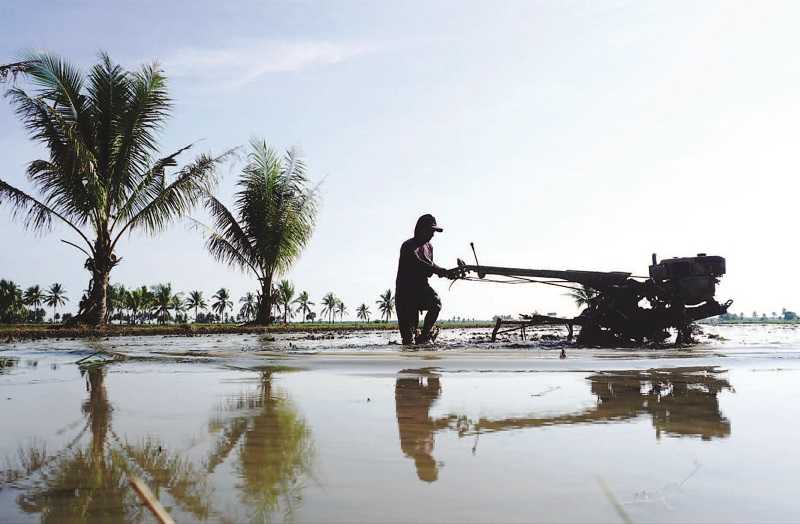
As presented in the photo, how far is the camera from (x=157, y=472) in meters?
1.83

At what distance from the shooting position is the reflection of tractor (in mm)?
10953

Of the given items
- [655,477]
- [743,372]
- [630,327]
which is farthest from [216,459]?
[630,327]

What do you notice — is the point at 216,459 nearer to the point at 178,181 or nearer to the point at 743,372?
the point at 743,372

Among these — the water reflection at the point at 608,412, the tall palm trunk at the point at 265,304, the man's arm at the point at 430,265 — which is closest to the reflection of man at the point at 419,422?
the water reflection at the point at 608,412

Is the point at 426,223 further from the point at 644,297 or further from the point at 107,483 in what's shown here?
the point at 107,483

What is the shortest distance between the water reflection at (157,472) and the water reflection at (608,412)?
44cm

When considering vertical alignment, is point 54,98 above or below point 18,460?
above

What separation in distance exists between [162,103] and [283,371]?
46.5 ft

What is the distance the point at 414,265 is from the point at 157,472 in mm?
8226

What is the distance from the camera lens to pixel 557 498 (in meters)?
1.58

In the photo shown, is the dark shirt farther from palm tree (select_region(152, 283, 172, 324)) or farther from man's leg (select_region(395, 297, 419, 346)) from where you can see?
palm tree (select_region(152, 283, 172, 324))

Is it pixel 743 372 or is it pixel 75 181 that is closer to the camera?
pixel 743 372

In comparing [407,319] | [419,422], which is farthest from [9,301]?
[419,422]

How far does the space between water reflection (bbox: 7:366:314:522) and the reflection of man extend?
372 mm
